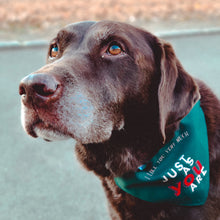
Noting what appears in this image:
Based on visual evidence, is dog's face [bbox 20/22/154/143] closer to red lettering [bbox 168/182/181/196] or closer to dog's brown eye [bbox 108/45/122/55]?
dog's brown eye [bbox 108/45/122/55]

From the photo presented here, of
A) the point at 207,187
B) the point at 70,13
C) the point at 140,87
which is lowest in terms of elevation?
the point at 70,13

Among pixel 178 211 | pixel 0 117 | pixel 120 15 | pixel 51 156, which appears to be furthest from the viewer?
pixel 120 15

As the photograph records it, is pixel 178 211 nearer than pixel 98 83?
No

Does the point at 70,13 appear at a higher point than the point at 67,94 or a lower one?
lower

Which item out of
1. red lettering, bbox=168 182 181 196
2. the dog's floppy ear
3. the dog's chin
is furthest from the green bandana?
the dog's chin

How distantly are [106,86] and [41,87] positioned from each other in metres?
0.47

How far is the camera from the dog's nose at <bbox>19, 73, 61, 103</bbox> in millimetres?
1757

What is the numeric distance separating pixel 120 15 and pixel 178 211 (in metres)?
8.41

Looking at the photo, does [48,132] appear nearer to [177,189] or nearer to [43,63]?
[177,189]

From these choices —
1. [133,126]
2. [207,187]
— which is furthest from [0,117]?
[207,187]

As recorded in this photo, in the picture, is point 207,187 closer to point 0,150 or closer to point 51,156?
point 51,156

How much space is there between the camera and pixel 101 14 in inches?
387

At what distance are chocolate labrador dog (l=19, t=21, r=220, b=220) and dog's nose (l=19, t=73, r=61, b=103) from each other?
111 millimetres

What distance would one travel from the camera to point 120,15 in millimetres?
9875
